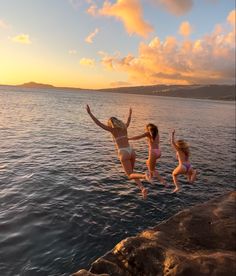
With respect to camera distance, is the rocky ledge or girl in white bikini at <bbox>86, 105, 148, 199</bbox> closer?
the rocky ledge

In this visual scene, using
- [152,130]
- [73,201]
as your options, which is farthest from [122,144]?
[73,201]

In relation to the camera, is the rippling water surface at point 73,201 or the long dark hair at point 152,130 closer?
the long dark hair at point 152,130

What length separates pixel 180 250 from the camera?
10.4 m

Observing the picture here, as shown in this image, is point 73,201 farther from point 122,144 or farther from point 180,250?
point 180,250

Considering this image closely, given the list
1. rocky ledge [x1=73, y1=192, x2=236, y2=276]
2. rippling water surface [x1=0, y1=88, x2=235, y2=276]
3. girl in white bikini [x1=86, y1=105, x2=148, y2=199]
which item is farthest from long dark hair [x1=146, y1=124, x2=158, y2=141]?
rippling water surface [x1=0, y1=88, x2=235, y2=276]

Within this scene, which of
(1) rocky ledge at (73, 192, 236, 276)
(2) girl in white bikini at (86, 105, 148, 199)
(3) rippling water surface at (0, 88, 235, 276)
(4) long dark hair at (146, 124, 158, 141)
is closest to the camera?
(1) rocky ledge at (73, 192, 236, 276)

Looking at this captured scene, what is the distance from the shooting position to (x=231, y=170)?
2959cm

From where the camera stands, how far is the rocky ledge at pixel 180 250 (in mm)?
9141

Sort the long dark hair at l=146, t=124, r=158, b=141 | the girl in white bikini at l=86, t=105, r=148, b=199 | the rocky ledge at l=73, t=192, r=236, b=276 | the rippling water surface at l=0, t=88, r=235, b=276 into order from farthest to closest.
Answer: the rippling water surface at l=0, t=88, r=235, b=276
the long dark hair at l=146, t=124, r=158, b=141
the girl in white bikini at l=86, t=105, r=148, b=199
the rocky ledge at l=73, t=192, r=236, b=276

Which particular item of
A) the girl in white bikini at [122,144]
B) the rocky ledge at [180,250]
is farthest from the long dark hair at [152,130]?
the rocky ledge at [180,250]

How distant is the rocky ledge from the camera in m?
9.14

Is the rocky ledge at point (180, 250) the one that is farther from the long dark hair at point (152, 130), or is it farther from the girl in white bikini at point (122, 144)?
the long dark hair at point (152, 130)

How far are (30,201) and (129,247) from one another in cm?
994

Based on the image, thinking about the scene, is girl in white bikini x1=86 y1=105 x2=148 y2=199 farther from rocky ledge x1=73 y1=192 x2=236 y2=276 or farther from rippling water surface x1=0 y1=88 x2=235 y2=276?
rippling water surface x1=0 y1=88 x2=235 y2=276
